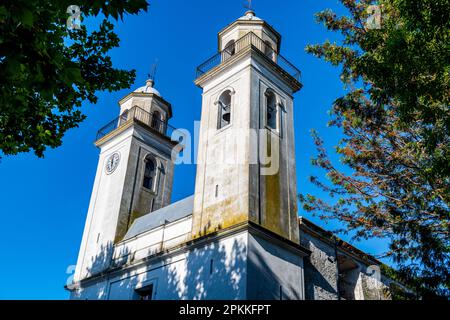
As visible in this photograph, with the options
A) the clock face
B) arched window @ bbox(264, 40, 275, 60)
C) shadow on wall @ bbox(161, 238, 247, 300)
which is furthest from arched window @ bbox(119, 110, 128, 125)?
shadow on wall @ bbox(161, 238, 247, 300)

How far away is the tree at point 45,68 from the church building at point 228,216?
6982 mm

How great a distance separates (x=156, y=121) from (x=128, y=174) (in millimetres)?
4504

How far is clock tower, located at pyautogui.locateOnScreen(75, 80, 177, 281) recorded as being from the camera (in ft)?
70.1

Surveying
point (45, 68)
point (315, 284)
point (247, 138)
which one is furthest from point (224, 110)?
point (45, 68)

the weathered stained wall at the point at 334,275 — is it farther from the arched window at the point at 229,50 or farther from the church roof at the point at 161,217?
the arched window at the point at 229,50

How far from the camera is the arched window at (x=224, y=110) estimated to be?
19.3 m

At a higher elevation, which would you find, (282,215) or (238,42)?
(238,42)

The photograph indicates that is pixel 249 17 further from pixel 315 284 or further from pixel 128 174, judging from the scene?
pixel 315 284

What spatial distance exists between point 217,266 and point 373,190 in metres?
5.70

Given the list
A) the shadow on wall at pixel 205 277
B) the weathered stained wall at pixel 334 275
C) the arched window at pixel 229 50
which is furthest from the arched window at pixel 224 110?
the shadow on wall at pixel 205 277

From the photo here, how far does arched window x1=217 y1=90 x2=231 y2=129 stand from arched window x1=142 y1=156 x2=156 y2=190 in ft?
22.5

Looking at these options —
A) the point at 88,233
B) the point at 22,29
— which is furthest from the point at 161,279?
the point at 22,29
